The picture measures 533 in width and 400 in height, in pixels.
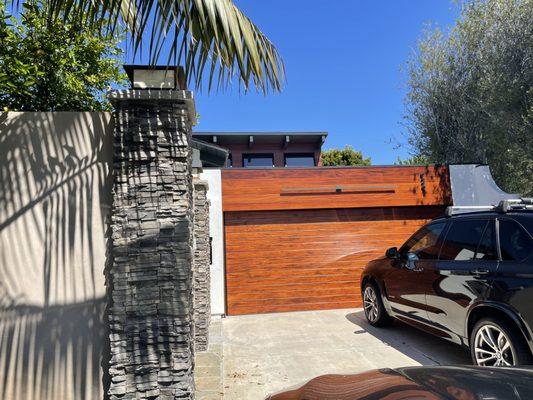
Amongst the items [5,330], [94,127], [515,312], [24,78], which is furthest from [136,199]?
[24,78]

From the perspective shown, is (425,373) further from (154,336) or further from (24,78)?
(24,78)

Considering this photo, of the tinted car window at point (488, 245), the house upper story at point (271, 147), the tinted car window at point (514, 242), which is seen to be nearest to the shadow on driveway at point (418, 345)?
the tinted car window at point (488, 245)

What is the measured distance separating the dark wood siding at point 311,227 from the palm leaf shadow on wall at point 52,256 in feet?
17.8

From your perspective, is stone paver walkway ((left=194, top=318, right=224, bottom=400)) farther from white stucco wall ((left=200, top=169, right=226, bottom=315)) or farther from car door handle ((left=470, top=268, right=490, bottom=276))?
car door handle ((left=470, top=268, right=490, bottom=276))

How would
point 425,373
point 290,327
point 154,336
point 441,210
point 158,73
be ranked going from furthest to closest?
point 441,210
point 290,327
point 158,73
point 154,336
point 425,373

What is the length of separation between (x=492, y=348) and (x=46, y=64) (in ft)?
24.1

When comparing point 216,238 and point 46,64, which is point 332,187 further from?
point 46,64

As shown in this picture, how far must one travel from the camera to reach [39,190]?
3.27 m

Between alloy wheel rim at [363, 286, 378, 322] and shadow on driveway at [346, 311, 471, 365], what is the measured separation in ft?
0.64

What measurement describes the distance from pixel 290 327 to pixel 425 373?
5456 millimetres

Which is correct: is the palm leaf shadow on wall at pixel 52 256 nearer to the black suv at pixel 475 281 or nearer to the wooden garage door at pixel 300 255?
the black suv at pixel 475 281

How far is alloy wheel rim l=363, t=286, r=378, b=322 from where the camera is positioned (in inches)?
277

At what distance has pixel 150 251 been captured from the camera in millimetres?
3193

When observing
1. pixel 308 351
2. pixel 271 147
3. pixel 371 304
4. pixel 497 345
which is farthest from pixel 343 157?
pixel 497 345
